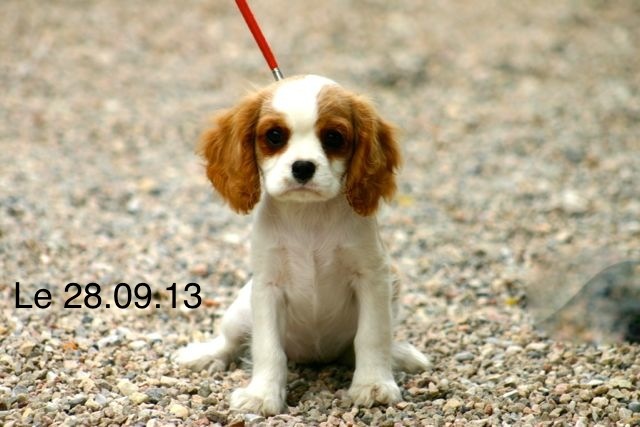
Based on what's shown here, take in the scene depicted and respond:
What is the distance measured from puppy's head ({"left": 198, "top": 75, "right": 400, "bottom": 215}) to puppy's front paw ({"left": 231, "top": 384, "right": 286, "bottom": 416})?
0.83 metres

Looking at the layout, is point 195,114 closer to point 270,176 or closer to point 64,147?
point 64,147

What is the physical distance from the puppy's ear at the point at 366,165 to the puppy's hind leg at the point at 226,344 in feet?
2.98

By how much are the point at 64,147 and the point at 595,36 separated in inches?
301

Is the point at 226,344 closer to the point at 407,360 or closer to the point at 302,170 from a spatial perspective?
the point at 407,360

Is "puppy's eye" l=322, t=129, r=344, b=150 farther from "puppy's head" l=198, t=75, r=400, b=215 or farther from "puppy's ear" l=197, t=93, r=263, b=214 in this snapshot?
"puppy's ear" l=197, t=93, r=263, b=214

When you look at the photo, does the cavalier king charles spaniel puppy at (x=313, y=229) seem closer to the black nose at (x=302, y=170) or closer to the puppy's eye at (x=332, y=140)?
the puppy's eye at (x=332, y=140)

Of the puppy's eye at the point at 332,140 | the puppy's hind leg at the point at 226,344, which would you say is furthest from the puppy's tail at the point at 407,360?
the puppy's eye at the point at 332,140

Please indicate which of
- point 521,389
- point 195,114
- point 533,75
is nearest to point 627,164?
point 533,75

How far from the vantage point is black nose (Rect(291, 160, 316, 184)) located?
3.90 m

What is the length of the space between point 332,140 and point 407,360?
1445mm

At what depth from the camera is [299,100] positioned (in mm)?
4027

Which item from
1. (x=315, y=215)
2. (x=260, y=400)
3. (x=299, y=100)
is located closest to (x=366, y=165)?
(x=315, y=215)

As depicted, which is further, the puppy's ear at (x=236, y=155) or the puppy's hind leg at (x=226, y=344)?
the puppy's hind leg at (x=226, y=344)

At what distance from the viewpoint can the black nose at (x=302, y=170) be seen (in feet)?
12.8
